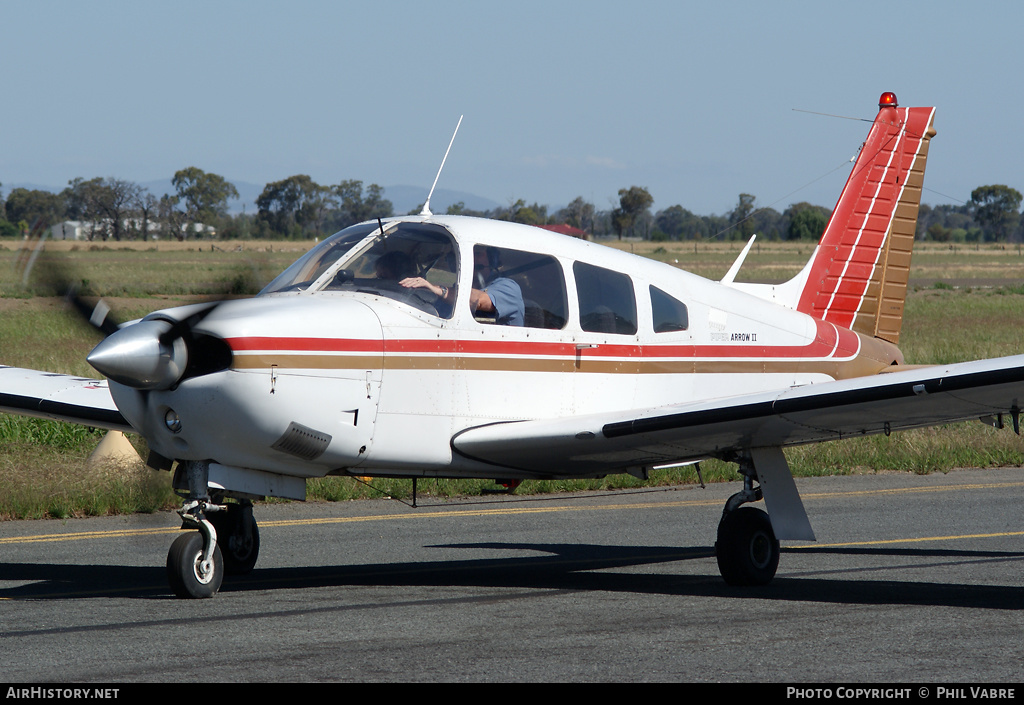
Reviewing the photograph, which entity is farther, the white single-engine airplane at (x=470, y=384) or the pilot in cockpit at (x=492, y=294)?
the pilot in cockpit at (x=492, y=294)

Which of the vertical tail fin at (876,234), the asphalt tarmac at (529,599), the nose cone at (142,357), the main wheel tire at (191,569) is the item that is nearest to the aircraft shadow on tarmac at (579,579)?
the asphalt tarmac at (529,599)

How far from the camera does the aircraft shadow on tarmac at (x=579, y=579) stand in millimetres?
7691

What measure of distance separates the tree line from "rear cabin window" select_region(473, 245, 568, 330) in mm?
1080

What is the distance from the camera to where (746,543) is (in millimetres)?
8273

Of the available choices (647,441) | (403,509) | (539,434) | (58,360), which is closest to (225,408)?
(539,434)

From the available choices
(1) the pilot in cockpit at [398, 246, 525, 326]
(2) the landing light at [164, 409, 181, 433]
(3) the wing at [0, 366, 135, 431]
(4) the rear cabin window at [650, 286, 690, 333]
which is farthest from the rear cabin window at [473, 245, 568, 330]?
(3) the wing at [0, 366, 135, 431]

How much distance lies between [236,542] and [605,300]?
3.23 meters

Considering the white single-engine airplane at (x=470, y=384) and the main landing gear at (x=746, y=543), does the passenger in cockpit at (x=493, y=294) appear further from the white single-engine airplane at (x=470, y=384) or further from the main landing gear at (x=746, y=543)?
the main landing gear at (x=746, y=543)

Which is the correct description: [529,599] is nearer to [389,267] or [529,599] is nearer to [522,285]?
[522,285]

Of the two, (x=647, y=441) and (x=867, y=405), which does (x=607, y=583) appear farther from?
(x=867, y=405)

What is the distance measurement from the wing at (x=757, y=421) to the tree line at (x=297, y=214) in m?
2.07

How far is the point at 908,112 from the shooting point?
1179 centimetres

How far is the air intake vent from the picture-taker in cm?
700

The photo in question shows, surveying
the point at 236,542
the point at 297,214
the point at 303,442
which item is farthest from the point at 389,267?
the point at 297,214
